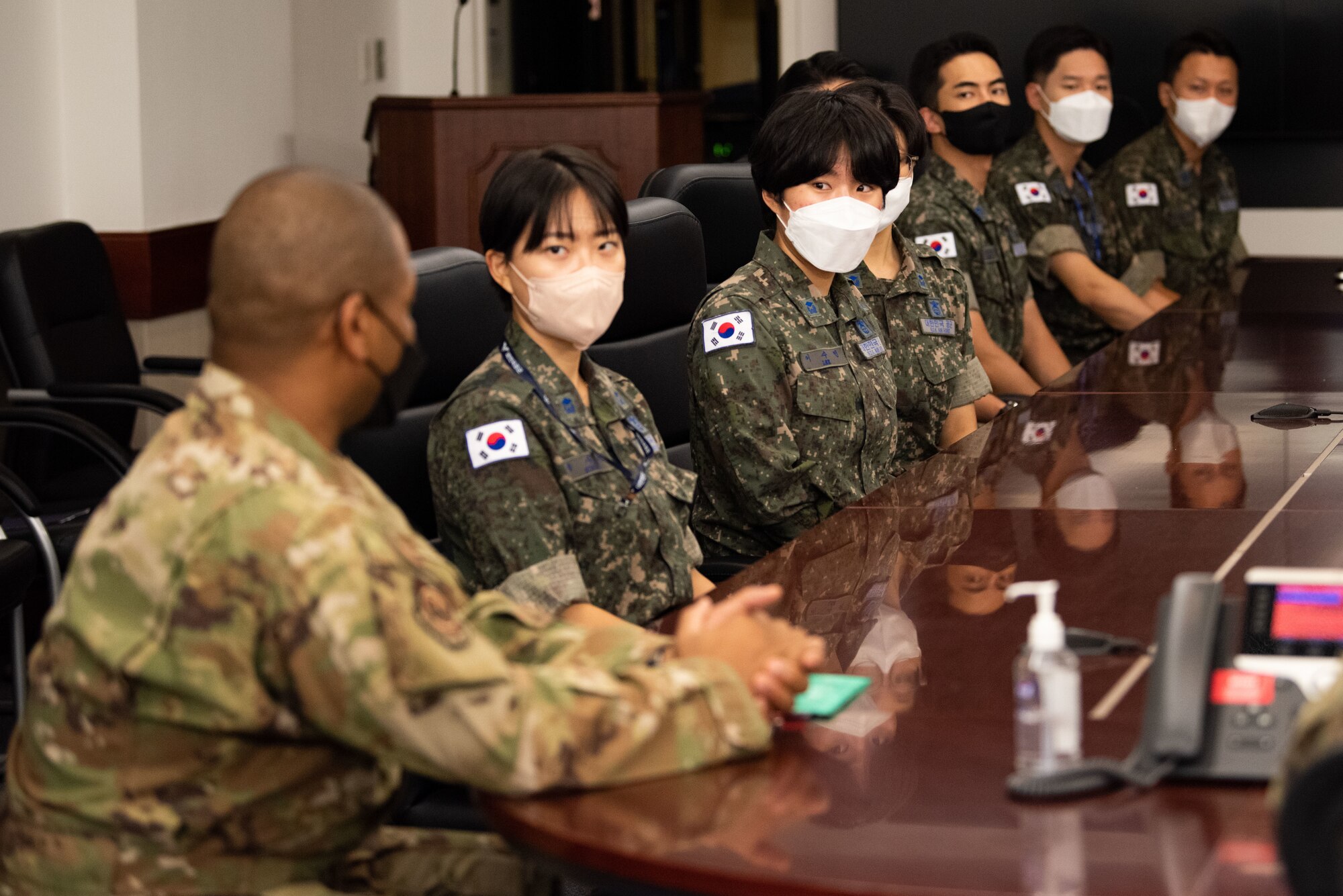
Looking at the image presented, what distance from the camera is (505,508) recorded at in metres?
2.04

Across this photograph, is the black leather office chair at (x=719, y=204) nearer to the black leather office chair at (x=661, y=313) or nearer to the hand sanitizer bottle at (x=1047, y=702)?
the black leather office chair at (x=661, y=313)

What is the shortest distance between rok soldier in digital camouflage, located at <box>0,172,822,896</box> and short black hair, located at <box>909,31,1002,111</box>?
322cm

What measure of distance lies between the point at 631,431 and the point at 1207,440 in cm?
107

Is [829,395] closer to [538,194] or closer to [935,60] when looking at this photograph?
[538,194]

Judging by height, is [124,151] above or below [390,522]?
above

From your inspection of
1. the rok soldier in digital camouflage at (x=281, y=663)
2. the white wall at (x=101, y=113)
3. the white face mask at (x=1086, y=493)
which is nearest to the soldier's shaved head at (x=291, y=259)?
the rok soldier in digital camouflage at (x=281, y=663)

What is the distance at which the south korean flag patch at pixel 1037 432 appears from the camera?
283 centimetres

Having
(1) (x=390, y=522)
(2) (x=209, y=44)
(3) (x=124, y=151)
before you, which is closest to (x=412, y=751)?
(1) (x=390, y=522)

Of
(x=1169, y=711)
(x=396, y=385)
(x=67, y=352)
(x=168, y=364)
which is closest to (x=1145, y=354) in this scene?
(x=168, y=364)

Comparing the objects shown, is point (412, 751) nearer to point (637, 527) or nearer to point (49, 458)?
point (637, 527)

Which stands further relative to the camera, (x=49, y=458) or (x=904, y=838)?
(x=49, y=458)

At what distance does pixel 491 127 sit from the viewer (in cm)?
534

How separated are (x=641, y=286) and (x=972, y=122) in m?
1.73

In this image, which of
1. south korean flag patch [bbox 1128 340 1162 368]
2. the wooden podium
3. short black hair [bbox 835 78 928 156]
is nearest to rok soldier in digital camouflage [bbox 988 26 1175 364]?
south korean flag patch [bbox 1128 340 1162 368]
